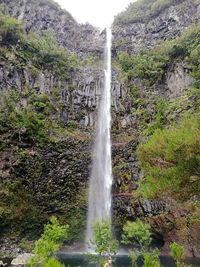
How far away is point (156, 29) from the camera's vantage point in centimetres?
4444

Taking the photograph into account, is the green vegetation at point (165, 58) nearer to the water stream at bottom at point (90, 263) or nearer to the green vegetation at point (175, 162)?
the water stream at bottom at point (90, 263)

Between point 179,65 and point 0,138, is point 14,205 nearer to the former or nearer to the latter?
point 0,138

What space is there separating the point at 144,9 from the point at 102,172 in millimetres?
28855

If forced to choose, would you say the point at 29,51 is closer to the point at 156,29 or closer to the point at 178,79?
the point at 178,79

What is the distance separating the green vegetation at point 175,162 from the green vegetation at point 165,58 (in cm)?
2473

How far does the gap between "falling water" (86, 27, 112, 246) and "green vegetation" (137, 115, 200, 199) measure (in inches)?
646

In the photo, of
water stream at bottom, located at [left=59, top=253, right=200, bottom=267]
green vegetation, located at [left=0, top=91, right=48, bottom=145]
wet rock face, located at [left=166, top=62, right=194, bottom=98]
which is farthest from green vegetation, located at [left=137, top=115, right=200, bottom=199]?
wet rock face, located at [left=166, top=62, right=194, bottom=98]

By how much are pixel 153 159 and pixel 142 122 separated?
22204 mm

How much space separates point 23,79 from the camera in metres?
33.5

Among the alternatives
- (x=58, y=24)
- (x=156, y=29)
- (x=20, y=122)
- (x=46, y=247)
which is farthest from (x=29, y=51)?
(x=46, y=247)

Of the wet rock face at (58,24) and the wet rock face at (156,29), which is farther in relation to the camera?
the wet rock face at (58,24)

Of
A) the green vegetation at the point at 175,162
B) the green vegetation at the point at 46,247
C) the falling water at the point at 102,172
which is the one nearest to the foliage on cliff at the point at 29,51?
the falling water at the point at 102,172

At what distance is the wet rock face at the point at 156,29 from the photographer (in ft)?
139

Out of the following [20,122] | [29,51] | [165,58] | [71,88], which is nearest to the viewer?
[20,122]
